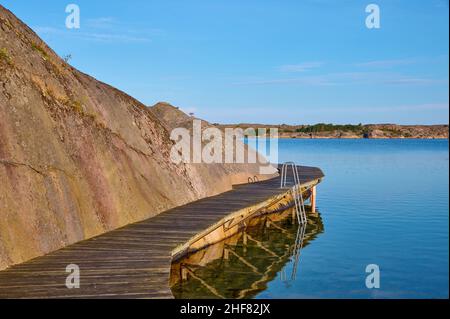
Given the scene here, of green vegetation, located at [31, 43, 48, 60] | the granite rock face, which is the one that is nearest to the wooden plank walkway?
the granite rock face

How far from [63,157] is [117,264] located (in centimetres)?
457

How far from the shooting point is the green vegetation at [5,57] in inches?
624

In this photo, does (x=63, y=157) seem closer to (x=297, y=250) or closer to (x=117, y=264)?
(x=117, y=264)

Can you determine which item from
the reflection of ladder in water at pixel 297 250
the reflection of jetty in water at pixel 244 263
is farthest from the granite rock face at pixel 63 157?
the reflection of ladder in water at pixel 297 250

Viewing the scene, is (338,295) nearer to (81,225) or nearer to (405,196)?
(81,225)

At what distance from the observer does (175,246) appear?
15773 millimetres

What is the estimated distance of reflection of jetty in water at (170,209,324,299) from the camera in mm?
17875

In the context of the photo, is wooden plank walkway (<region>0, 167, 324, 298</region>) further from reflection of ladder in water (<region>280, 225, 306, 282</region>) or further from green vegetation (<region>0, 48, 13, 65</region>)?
green vegetation (<region>0, 48, 13, 65</region>)

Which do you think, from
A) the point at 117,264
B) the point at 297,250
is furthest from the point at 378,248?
the point at 117,264

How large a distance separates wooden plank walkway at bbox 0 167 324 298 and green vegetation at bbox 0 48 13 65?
17.7 ft

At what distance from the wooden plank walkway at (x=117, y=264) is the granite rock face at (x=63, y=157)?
62 centimetres
